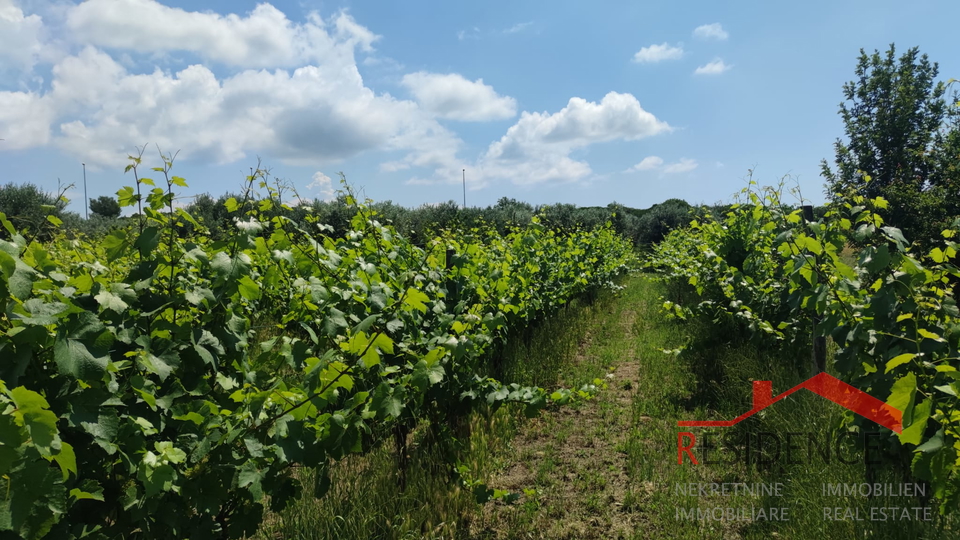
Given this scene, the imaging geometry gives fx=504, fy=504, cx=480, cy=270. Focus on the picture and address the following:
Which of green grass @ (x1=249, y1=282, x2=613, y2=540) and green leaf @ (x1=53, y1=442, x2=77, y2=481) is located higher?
green leaf @ (x1=53, y1=442, x2=77, y2=481)

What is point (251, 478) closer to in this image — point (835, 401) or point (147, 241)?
point (147, 241)

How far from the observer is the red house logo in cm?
239

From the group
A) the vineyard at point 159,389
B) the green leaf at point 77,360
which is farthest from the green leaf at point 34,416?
the green leaf at point 77,360

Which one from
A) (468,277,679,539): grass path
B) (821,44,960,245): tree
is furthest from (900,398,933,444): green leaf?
(821,44,960,245): tree

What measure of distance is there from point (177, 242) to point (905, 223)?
22.2 meters

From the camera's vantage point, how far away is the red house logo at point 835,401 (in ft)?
7.83

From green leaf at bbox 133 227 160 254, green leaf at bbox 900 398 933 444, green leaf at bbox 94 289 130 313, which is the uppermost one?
green leaf at bbox 133 227 160 254

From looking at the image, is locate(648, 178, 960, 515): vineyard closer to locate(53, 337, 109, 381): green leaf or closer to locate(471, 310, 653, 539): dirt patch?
locate(471, 310, 653, 539): dirt patch

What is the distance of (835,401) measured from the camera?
319 centimetres

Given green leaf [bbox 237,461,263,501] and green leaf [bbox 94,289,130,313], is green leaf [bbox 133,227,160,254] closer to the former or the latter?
green leaf [bbox 94,289,130,313]

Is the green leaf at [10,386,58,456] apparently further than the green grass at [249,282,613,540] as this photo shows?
No

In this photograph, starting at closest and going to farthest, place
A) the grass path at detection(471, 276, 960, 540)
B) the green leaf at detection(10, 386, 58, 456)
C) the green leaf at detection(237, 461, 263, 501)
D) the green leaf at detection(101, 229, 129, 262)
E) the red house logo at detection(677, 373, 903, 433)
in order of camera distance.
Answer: the green leaf at detection(10, 386, 58, 456)
the green leaf at detection(237, 461, 263, 501)
the green leaf at detection(101, 229, 129, 262)
the red house logo at detection(677, 373, 903, 433)
the grass path at detection(471, 276, 960, 540)

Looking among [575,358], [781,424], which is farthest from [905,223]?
[781,424]

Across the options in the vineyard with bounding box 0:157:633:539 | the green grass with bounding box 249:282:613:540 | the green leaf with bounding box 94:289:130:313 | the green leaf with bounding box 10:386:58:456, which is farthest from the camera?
the green grass with bounding box 249:282:613:540
